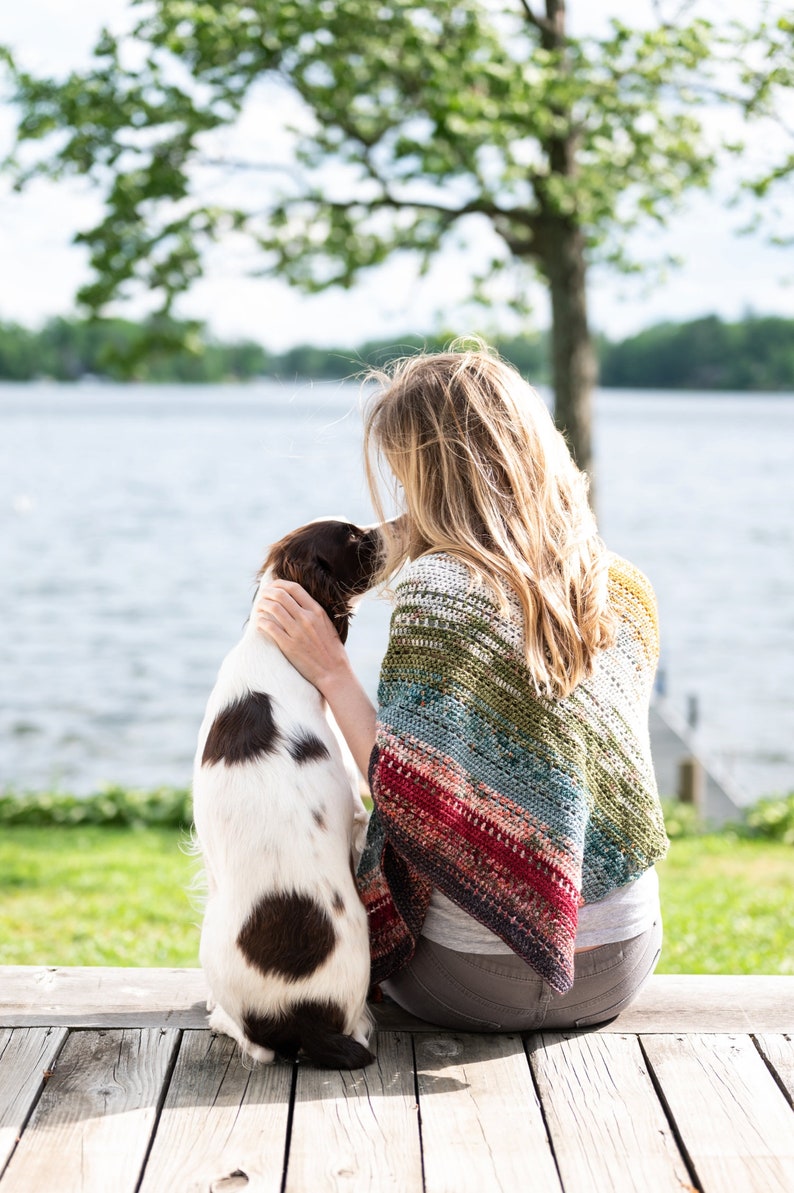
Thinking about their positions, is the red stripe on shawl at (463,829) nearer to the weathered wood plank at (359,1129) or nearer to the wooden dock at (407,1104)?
the wooden dock at (407,1104)

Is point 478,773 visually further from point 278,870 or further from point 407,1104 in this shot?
point 407,1104

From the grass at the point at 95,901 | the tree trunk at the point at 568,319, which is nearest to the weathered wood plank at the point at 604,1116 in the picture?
the grass at the point at 95,901

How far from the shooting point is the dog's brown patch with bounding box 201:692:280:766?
2.60 m

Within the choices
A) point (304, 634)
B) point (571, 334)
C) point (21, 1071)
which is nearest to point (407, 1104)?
point (21, 1071)

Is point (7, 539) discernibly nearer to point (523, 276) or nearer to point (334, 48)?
point (523, 276)

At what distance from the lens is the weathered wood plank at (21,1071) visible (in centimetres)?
248

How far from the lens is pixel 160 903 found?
6.08 metres

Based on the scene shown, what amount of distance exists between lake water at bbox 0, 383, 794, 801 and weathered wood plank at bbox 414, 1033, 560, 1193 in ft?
3.58

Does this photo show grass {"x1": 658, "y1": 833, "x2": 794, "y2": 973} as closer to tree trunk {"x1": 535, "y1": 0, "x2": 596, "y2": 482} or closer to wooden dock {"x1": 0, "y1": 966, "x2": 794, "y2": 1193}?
wooden dock {"x1": 0, "y1": 966, "x2": 794, "y2": 1193}

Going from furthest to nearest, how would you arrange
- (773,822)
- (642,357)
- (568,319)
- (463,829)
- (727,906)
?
A: (642,357)
(568,319)
(773,822)
(727,906)
(463,829)

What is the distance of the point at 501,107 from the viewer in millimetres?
6699

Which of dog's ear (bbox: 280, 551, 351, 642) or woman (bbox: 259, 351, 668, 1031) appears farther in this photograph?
dog's ear (bbox: 280, 551, 351, 642)

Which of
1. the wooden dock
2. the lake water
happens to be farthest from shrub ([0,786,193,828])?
the wooden dock

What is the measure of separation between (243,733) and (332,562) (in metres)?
0.49
